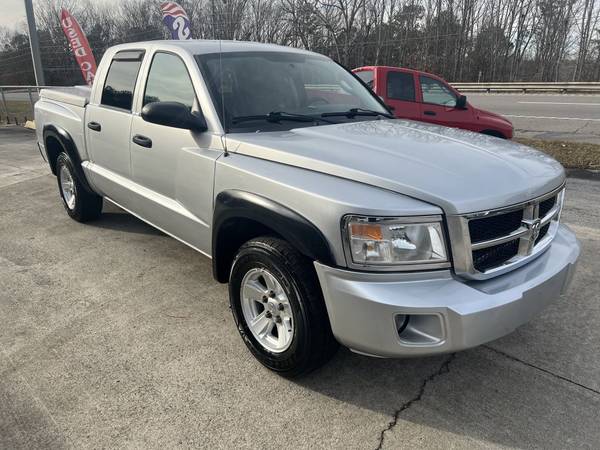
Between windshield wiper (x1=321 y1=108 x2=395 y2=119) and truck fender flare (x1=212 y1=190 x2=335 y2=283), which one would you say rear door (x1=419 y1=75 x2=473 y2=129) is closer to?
windshield wiper (x1=321 y1=108 x2=395 y2=119)

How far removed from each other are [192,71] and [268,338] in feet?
6.04

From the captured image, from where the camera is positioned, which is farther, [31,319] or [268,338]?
[31,319]

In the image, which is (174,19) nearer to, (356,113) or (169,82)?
(169,82)

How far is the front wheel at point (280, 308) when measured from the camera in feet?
7.77

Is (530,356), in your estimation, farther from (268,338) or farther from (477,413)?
(268,338)

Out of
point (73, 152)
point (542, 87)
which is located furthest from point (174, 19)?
point (542, 87)

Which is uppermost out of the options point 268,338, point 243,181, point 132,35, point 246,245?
point 132,35

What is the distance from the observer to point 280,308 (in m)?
2.64

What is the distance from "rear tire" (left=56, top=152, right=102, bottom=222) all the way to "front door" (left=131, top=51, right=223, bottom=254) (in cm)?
154

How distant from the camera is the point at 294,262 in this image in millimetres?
2377

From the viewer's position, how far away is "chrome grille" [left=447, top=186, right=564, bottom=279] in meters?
2.16

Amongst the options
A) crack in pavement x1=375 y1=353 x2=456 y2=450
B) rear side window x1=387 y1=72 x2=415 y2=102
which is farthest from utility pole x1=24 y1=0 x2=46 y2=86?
crack in pavement x1=375 y1=353 x2=456 y2=450

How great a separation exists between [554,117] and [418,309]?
15466 mm

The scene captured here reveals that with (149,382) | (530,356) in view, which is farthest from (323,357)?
(530,356)
